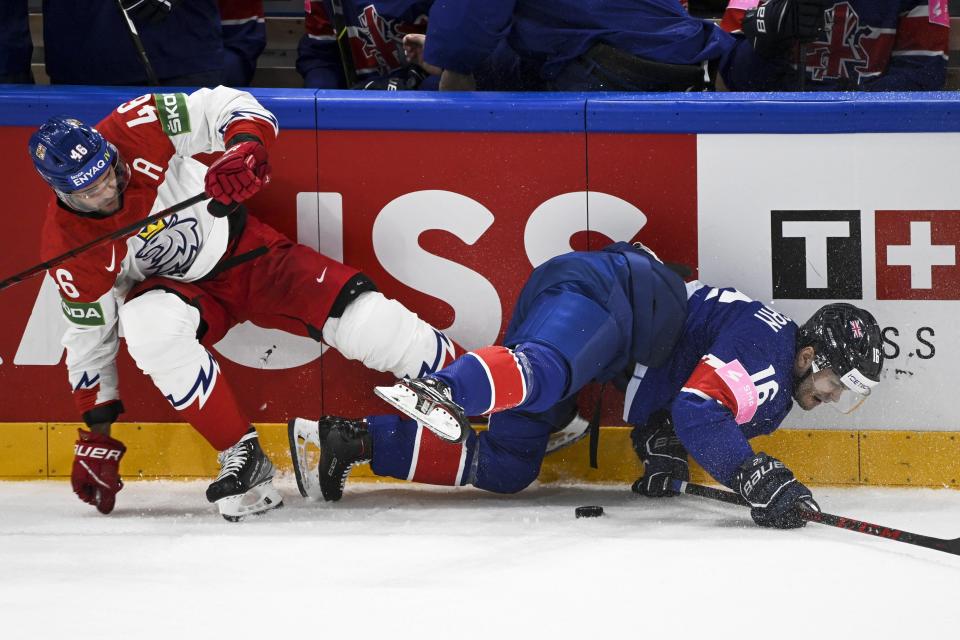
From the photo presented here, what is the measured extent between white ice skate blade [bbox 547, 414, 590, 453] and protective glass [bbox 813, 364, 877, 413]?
2.17 feet

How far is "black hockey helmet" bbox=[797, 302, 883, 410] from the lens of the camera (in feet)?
10.3

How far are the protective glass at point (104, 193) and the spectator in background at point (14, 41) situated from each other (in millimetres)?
894

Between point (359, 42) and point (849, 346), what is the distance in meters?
2.01

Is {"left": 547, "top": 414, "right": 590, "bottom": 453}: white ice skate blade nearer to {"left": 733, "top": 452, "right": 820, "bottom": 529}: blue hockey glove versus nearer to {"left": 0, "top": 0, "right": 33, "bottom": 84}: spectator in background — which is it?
{"left": 733, "top": 452, "right": 820, "bottom": 529}: blue hockey glove

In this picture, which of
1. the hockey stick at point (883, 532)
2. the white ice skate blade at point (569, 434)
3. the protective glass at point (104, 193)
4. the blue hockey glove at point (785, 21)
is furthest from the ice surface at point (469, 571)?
the blue hockey glove at point (785, 21)

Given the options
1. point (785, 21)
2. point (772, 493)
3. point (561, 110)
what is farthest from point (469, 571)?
point (785, 21)

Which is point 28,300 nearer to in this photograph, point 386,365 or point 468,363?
point 386,365

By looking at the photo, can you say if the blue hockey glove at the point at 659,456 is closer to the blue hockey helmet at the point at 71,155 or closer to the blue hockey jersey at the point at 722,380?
the blue hockey jersey at the point at 722,380

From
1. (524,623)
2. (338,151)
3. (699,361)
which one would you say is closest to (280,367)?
(338,151)

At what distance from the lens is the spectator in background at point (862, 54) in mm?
3895

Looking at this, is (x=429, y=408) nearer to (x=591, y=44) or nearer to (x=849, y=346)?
(x=849, y=346)

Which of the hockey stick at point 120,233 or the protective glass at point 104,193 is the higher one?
the protective glass at point 104,193

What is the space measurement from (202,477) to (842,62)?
2.37m

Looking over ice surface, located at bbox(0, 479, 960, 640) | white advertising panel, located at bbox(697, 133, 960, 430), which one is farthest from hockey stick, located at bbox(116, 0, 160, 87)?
white advertising panel, located at bbox(697, 133, 960, 430)
